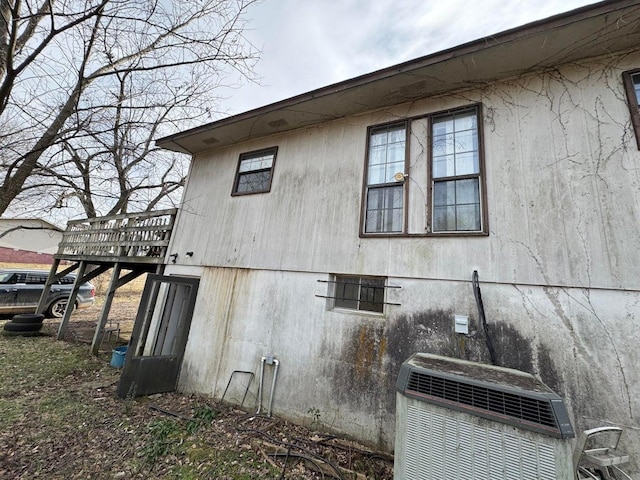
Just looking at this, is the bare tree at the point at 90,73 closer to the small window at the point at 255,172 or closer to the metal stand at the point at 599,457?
the small window at the point at 255,172

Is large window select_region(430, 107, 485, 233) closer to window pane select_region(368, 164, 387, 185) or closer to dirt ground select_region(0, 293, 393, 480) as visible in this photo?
window pane select_region(368, 164, 387, 185)

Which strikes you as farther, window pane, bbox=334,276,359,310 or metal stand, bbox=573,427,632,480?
window pane, bbox=334,276,359,310

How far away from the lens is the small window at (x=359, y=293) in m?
3.74

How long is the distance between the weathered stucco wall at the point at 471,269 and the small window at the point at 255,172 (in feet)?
1.53

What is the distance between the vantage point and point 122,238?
23.0 feet

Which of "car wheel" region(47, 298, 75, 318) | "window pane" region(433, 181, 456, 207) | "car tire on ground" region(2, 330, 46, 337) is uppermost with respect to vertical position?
"window pane" region(433, 181, 456, 207)

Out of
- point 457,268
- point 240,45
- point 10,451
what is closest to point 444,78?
point 457,268

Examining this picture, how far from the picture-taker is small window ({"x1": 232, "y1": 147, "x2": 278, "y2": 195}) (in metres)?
5.29

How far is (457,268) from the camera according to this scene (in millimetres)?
3273

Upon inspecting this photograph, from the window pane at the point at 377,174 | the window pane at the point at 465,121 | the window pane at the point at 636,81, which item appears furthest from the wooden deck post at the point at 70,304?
the window pane at the point at 636,81

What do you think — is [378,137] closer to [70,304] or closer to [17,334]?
[70,304]

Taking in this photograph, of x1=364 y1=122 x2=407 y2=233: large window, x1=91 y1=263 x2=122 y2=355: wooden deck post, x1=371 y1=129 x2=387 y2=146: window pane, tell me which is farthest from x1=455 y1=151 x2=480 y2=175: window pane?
x1=91 y1=263 x2=122 y2=355: wooden deck post

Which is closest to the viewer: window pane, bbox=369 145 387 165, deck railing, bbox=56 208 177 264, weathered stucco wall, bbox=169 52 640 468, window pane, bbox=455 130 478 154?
weathered stucco wall, bbox=169 52 640 468

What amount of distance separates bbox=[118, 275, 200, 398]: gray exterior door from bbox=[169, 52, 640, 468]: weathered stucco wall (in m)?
0.28
